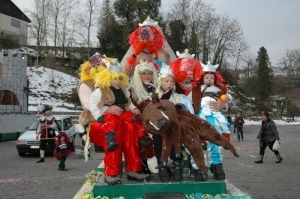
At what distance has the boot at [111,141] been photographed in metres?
3.64

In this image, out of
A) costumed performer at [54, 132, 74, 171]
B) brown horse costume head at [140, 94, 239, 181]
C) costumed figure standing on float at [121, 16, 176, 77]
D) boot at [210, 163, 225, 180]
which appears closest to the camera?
brown horse costume head at [140, 94, 239, 181]

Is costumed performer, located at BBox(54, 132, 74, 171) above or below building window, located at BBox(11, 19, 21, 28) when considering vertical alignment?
below

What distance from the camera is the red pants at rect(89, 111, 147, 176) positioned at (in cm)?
377

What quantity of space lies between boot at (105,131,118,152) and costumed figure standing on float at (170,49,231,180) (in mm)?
859

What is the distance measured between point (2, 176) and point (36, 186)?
6.41ft

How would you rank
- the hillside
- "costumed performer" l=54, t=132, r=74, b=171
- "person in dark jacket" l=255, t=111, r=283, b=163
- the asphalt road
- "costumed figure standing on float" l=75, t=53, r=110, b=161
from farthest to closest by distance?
the hillside, "person in dark jacket" l=255, t=111, r=283, b=163, "costumed performer" l=54, t=132, r=74, b=171, the asphalt road, "costumed figure standing on float" l=75, t=53, r=110, b=161

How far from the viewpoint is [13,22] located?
50.5 metres

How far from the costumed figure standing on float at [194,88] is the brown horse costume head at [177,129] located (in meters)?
0.28

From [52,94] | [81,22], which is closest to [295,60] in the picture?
[81,22]

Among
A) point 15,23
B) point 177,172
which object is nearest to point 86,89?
point 177,172

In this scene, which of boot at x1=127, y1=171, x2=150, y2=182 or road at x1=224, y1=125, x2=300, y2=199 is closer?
boot at x1=127, y1=171, x2=150, y2=182

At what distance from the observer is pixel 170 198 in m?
3.28

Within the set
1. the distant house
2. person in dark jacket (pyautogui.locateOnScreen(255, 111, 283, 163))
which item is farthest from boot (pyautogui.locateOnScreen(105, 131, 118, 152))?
the distant house

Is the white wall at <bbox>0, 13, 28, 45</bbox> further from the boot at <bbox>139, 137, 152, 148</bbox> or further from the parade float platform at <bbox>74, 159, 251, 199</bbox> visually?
the parade float platform at <bbox>74, 159, 251, 199</bbox>
